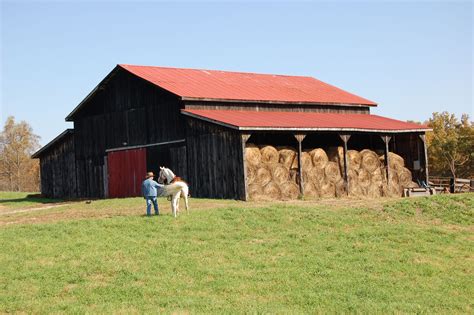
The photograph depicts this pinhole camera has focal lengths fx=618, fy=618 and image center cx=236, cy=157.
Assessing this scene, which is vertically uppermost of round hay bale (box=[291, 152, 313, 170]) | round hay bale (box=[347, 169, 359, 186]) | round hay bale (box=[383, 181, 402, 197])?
round hay bale (box=[291, 152, 313, 170])

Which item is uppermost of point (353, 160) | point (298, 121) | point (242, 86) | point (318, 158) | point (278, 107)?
point (242, 86)

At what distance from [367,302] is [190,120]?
18.6m

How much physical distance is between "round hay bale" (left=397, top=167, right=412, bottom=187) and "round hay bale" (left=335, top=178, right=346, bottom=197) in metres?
4.33

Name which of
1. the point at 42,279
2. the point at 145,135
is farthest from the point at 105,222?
the point at 145,135

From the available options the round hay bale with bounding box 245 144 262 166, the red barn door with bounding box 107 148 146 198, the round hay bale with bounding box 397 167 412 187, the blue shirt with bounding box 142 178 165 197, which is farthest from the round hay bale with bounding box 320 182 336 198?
the blue shirt with bounding box 142 178 165 197

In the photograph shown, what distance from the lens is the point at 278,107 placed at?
34.6 m

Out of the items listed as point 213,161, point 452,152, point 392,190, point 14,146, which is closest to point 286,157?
point 213,161

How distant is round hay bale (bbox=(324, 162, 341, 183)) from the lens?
2959cm

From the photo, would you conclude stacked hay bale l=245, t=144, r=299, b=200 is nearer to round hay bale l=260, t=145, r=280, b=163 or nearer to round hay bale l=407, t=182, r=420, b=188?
round hay bale l=260, t=145, r=280, b=163

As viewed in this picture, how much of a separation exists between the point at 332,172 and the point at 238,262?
612 inches

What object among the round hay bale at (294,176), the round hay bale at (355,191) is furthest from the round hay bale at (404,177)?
the round hay bale at (294,176)

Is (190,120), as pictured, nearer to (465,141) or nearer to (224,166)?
(224,166)

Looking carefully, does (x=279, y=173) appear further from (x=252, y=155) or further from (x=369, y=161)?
(x=369, y=161)

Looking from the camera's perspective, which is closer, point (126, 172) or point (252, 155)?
point (252, 155)
